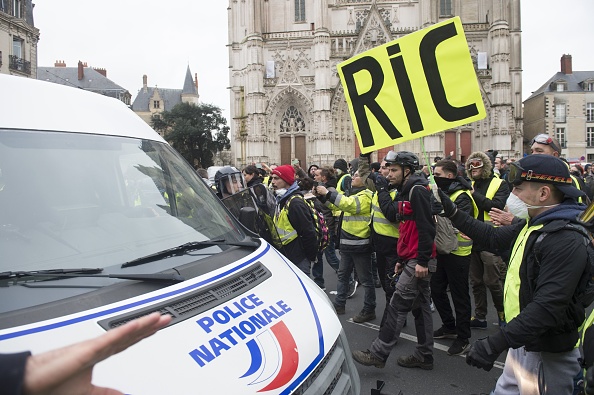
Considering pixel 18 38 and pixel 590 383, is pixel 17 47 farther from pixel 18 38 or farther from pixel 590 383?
pixel 590 383

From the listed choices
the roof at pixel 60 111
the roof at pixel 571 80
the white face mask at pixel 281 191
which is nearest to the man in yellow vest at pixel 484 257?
the white face mask at pixel 281 191

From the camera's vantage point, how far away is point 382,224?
15.9ft

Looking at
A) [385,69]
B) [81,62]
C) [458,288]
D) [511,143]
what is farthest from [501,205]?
[81,62]

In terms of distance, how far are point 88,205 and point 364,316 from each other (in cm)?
422

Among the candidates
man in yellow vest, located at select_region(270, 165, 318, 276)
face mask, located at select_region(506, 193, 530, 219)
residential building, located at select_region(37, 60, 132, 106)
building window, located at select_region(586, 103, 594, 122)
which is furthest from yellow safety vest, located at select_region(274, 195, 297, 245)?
building window, located at select_region(586, 103, 594, 122)

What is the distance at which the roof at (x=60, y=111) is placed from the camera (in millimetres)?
2129

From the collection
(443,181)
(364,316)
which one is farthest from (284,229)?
(443,181)

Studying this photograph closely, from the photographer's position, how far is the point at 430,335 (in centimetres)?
419

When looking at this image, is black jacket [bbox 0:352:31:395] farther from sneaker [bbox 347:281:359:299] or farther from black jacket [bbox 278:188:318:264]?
sneaker [bbox 347:281:359:299]

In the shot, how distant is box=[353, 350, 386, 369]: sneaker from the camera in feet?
12.9

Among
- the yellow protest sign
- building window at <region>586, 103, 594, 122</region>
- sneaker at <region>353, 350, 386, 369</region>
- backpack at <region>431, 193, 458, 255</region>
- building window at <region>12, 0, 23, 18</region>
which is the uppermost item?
building window at <region>12, 0, 23, 18</region>

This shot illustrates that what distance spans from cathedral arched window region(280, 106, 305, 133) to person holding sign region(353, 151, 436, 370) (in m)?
30.1

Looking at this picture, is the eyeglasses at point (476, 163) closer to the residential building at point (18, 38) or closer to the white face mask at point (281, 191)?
the white face mask at point (281, 191)

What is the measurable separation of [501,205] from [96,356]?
17.3 feet
